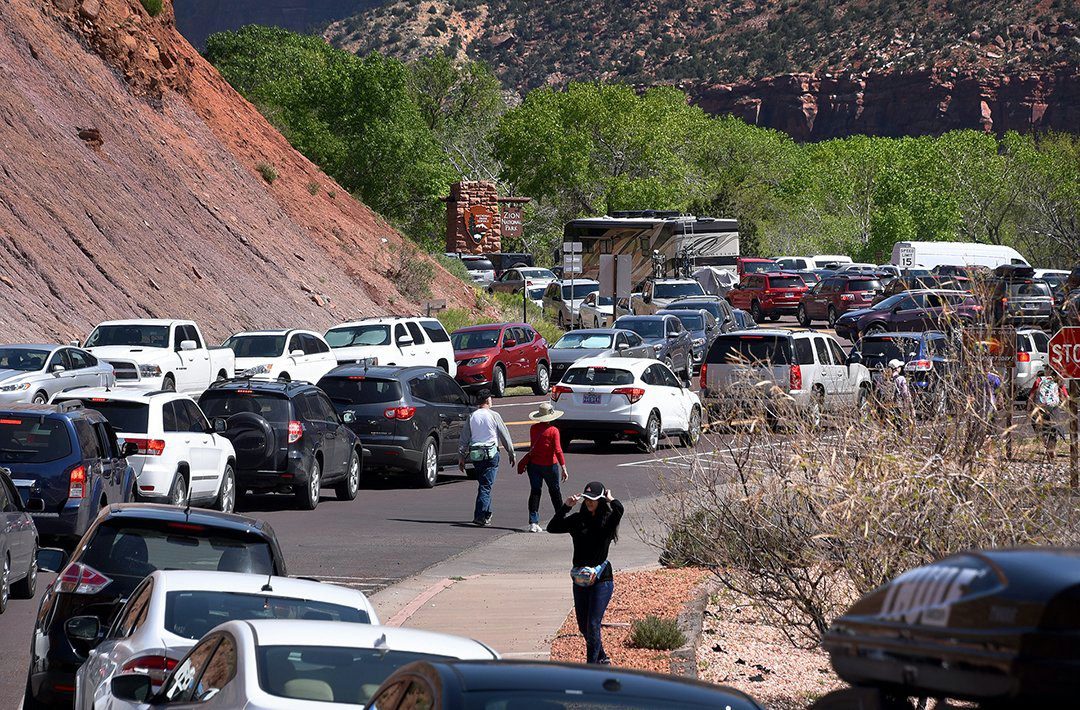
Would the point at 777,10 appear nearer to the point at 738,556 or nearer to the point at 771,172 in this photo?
the point at 771,172

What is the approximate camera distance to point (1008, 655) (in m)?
2.86

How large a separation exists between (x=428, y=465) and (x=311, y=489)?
3.22m

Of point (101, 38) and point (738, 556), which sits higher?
point (101, 38)

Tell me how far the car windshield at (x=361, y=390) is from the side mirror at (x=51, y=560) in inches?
464

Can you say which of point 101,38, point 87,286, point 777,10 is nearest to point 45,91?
point 101,38

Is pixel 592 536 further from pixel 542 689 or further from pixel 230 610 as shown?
pixel 542 689

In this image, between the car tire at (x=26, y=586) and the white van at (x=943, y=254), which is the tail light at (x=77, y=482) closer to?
the car tire at (x=26, y=586)

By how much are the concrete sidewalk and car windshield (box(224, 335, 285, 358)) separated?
14899 mm

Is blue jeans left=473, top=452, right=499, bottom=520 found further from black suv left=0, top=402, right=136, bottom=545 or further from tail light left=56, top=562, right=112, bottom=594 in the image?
tail light left=56, top=562, right=112, bottom=594

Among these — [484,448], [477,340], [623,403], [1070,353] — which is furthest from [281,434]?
[477,340]

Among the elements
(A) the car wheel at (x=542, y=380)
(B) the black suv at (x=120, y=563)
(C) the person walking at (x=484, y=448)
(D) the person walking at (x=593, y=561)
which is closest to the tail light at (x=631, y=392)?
(C) the person walking at (x=484, y=448)

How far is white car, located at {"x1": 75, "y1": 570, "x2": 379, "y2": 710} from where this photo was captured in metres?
7.84

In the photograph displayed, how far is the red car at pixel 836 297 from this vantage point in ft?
185

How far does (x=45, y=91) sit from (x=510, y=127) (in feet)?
135
